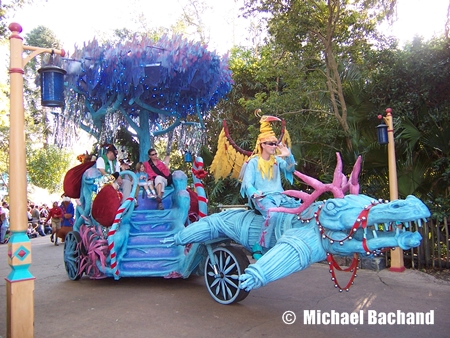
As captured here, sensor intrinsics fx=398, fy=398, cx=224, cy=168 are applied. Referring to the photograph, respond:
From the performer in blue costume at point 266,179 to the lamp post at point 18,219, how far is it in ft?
7.49

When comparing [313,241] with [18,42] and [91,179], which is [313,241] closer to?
[18,42]

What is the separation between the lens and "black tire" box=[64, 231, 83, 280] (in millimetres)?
6293

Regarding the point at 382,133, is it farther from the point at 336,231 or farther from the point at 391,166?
the point at 336,231

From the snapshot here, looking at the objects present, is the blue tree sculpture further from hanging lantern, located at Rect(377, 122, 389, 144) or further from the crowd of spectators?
the crowd of spectators

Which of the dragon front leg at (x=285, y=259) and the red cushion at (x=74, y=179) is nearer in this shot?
the dragon front leg at (x=285, y=259)

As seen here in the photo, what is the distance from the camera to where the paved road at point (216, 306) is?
4008 millimetres

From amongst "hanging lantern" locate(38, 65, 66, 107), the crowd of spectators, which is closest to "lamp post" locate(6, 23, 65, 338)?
"hanging lantern" locate(38, 65, 66, 107)

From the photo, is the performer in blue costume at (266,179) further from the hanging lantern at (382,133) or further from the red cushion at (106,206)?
the hanging lantern at (382,133)

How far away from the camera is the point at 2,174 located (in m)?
22.7

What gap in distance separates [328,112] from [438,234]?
3332 mm

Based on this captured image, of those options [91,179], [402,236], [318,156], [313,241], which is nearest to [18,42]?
[91,179]

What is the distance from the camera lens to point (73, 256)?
21.1 ft

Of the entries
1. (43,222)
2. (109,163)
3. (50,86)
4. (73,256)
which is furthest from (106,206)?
(43,222)

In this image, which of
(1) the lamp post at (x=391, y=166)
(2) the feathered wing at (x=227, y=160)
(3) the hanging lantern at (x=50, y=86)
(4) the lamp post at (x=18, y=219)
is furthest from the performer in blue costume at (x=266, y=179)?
(1) the lamp post at (x=391, y=166)
